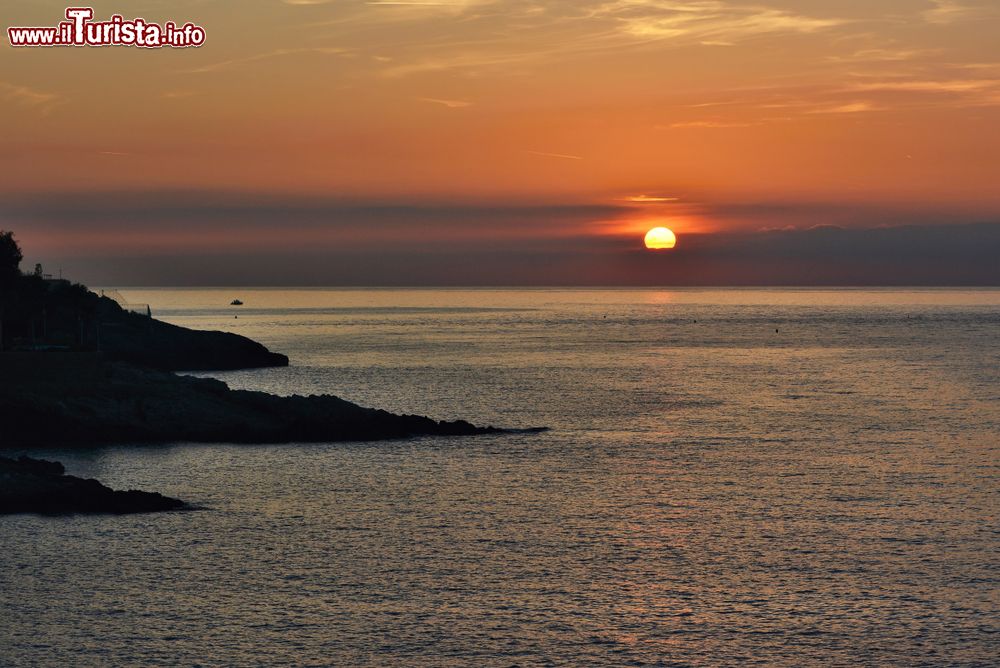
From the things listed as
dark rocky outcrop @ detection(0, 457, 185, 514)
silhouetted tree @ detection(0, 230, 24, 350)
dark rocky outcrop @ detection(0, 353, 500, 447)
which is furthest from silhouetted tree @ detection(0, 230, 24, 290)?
dark rocky outcrop @ detection(0, 457, 185, 514)

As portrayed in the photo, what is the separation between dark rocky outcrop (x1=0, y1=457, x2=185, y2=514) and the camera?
50.7 metres

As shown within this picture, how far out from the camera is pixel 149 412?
248ft

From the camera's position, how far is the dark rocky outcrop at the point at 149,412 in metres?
73.1

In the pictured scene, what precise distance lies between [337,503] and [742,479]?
22454mm

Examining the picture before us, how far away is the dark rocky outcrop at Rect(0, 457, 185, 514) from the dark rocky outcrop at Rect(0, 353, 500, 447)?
64.7 feet

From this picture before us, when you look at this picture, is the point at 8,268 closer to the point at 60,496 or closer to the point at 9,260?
the point at 9,260

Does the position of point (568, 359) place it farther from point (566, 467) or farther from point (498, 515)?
point (498, 515)

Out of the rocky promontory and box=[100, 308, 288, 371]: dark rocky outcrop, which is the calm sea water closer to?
the rocky promontory

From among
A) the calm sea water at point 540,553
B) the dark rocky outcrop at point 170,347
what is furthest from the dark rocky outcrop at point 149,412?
the dark rocky outcrop at point 170,347

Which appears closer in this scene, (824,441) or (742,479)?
(742,479)

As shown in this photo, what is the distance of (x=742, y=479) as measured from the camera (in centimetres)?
6238

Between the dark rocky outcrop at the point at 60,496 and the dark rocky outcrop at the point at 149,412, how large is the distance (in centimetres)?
1971

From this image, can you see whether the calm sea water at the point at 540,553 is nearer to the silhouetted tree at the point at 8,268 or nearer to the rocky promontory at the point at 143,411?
the rocky promontory at the point at 143,411

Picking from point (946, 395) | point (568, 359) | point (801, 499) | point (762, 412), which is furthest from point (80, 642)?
point (568, 359)
